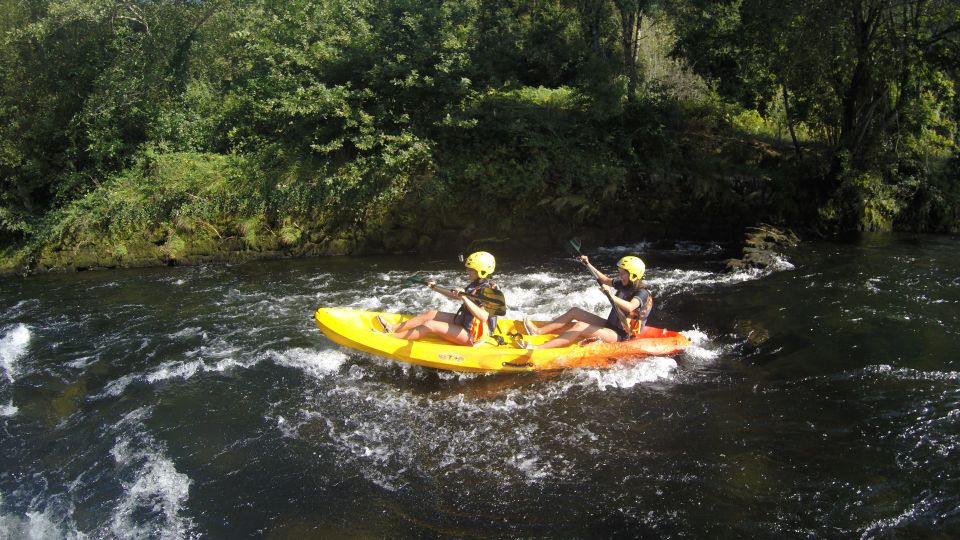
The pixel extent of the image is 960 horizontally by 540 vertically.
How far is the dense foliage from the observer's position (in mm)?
11391

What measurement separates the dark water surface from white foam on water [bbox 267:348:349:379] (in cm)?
3

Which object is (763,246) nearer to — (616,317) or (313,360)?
(616,317)

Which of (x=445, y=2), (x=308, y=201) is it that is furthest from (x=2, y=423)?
(x=445, y=2)

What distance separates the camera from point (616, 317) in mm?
6902

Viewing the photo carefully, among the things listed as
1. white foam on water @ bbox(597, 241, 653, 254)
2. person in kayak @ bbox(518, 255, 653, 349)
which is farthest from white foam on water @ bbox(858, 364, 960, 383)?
white foam on water @ bbox(597, 241, 653, 254)

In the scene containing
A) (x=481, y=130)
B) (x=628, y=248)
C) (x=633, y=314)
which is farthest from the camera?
(x=481, y=130)

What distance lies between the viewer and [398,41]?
12.7 m

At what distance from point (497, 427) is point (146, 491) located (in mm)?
2823

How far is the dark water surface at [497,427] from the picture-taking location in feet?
14.3

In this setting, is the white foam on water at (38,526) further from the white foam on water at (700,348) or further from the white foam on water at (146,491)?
the white foam on water at (700,348)

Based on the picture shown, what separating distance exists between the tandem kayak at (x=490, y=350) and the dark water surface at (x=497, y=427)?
0.54 feet

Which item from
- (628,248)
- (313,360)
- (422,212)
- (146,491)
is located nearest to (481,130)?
(422,212)

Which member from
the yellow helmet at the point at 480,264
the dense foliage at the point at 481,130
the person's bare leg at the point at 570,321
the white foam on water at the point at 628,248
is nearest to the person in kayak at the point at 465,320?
the yellow helmet at the point at 480,264

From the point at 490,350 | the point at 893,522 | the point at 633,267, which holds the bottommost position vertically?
the point at 893,522
